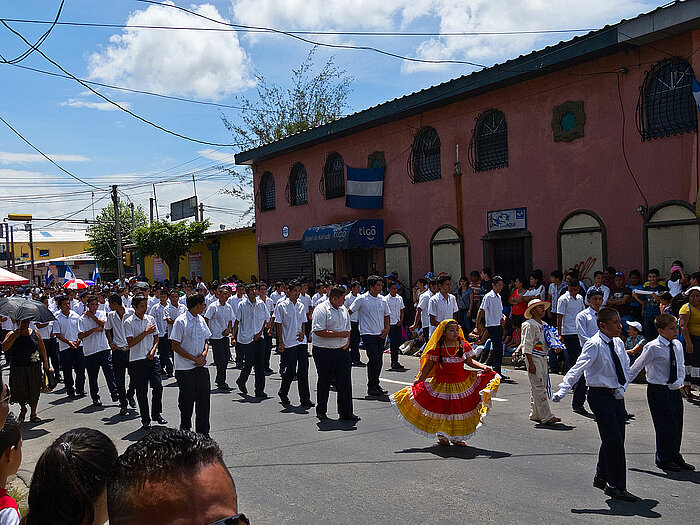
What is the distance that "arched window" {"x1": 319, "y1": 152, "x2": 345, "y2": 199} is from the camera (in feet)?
78.3

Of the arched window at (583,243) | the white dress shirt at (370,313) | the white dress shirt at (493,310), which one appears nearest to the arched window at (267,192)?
the arched window at (583,243)

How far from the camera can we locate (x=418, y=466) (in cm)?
718

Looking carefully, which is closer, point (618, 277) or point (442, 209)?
point (618, 277)

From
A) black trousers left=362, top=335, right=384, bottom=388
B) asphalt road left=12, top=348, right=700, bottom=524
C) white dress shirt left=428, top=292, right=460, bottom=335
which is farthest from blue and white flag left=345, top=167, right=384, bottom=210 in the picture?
asphalt road left=12, top=348, right=700, bottom=524

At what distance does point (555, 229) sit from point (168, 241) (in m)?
21.7

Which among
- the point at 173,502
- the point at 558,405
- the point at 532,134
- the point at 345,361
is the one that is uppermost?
the point at 532,134

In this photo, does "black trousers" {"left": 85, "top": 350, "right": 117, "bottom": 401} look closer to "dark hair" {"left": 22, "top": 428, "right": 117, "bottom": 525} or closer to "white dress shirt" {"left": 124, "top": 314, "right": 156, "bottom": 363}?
"white dress shirt" {"left": 124, "top": 314, "right": 156, "bottom": 363}

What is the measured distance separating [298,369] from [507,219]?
333 inches

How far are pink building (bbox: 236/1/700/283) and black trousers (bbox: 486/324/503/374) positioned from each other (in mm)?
3892

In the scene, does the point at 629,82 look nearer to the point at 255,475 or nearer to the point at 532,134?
the point at 532,134

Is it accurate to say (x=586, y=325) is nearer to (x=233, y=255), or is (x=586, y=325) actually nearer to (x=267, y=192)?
(x=267, y=192)

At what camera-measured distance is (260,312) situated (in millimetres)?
12656

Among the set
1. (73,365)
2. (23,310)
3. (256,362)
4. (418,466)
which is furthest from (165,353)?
(418,466)

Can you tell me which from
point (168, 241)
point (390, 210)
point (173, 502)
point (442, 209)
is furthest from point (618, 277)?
point (168, 241)
